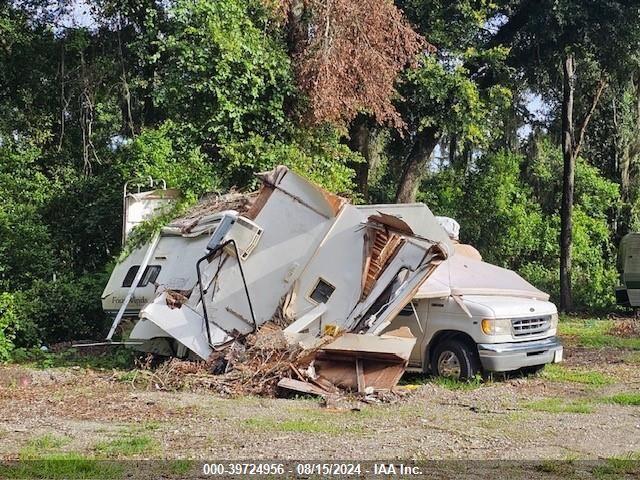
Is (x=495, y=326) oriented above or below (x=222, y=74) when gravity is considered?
below

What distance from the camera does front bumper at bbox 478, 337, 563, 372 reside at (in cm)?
953

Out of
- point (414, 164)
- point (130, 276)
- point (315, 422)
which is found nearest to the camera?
point (315, 422)

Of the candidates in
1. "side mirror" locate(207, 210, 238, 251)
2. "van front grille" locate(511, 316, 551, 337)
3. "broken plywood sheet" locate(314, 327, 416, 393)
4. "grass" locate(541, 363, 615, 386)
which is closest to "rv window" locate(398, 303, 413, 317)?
"broken plywood sheet" locate(314, 327, 416, 393)

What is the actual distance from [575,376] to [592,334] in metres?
6.13

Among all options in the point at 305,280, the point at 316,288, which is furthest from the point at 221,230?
the point at 316,288

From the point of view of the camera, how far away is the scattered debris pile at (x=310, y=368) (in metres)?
8.88

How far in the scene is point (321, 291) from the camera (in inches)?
386

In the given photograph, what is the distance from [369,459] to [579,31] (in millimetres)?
15743

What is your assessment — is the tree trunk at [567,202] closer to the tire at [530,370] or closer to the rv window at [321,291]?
the tire at [530,370]

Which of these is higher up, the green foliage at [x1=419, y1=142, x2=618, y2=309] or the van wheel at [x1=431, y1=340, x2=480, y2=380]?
the green foliage at [x1=419, y1=142, x2=618, y2=309]

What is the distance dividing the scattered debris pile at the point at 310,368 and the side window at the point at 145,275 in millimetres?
2442

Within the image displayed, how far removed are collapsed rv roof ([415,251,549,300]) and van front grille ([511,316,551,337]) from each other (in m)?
0.51

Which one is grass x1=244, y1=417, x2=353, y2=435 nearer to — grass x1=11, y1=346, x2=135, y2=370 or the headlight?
the headlight

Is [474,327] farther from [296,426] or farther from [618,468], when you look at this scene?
[618,468]
